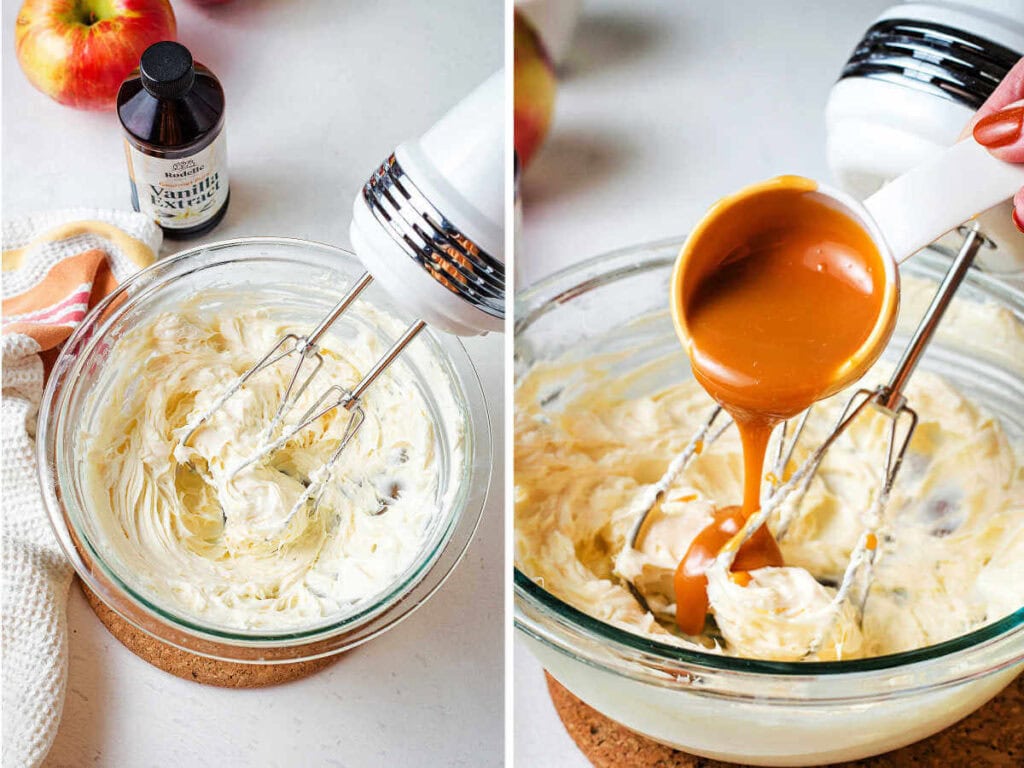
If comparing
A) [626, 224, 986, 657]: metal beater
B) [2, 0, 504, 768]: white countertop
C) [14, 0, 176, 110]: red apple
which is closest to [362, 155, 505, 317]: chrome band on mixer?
[626, 224, 986, 657]: metal beater

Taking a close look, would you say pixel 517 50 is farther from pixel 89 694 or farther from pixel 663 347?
pixel 89 694

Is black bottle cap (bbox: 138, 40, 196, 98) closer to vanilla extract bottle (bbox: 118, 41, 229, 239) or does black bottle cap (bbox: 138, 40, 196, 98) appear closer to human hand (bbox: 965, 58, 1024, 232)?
vanilla extract bottle (bbox: 118, 41, 229, 239)

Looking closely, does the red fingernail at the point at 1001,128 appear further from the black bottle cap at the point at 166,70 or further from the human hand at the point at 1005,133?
the black bottle cap at the point at 166,70

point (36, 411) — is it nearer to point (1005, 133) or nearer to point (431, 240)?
point (431, 240)

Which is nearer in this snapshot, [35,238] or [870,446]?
[870,446]

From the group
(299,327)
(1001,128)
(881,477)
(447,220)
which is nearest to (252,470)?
(299,327)

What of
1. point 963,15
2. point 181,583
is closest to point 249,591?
point 181,583
